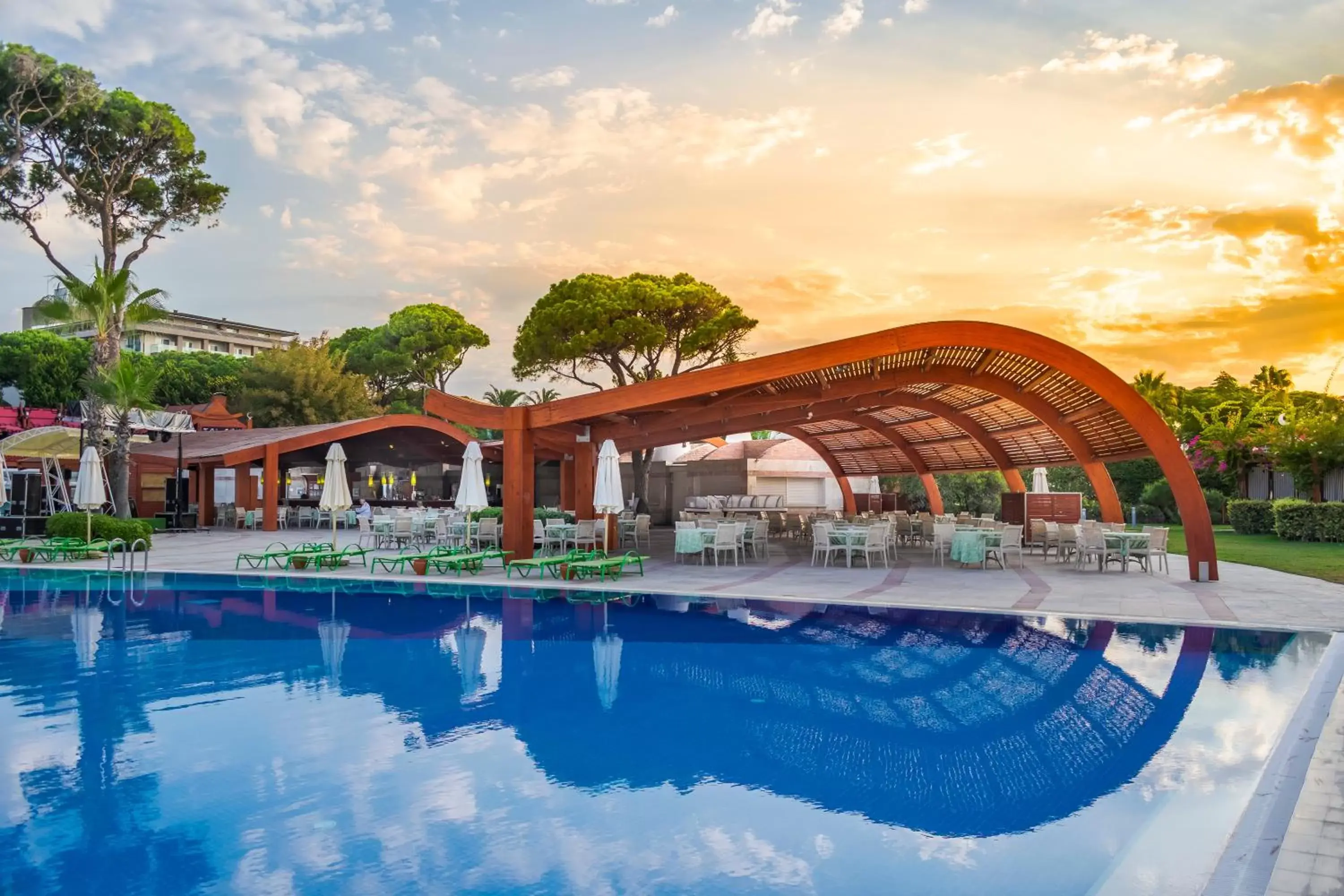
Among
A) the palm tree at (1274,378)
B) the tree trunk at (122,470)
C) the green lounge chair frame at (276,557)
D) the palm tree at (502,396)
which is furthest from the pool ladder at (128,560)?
the palm tree at (1274,378)

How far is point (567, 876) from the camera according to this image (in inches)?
146

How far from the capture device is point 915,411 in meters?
21.6

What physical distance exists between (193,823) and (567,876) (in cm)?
200

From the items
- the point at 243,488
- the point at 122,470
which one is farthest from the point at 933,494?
the point at 243,488

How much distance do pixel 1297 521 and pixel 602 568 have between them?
18.1 meters

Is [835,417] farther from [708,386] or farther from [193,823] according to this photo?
[193,823]

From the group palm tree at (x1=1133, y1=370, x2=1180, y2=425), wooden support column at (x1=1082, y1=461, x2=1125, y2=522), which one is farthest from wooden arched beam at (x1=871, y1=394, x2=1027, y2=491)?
palm tree at (x1=1133, y1=370, x2=1180, y2=425)

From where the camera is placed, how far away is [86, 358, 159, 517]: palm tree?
67.5ft

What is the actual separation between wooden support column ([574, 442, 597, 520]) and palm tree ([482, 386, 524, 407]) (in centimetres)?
2838

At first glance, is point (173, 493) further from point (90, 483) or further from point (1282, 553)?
point (1282, 553)

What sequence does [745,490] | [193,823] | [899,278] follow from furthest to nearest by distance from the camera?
[745,490], [899,278], [193,823]

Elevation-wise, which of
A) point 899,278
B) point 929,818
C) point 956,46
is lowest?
point 929,818

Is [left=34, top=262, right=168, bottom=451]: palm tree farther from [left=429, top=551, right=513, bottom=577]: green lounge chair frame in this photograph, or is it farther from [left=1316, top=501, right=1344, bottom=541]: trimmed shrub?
[left=1316, top=501, right=1344, bottom=541]: trimmed shrub

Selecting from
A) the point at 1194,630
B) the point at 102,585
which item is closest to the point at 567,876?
the point at 1194,630
